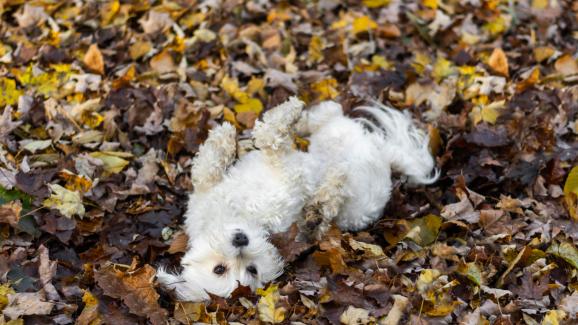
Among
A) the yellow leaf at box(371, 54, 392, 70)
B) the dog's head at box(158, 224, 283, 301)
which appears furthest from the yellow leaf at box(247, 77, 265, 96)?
the dog's head at box(158, 224, 283, 301)

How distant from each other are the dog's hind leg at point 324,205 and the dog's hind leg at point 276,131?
13.1 inches

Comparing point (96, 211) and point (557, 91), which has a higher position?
point (96, 211)

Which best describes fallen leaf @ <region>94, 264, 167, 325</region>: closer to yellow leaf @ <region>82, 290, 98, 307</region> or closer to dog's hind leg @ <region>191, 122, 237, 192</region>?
yellow leaf @ <region>82, 290, 98, 307</region>

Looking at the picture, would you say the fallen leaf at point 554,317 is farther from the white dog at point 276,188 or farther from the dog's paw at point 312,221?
the dog's paw at point 312,221

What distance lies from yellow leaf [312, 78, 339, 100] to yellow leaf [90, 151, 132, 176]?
1.69m

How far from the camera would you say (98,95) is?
550 centimetres

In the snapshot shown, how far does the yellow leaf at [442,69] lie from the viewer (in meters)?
5.92

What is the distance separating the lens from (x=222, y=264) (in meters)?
3.81

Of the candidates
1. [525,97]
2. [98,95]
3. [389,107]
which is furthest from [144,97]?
[525,97]

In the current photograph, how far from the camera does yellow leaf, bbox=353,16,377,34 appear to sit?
250 inches

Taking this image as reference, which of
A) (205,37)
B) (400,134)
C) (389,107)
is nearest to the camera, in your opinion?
(400,134)

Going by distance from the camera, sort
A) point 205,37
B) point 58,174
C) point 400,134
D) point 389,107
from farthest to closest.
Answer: point 205,37, point 389,107, point 400,134, point 58,174

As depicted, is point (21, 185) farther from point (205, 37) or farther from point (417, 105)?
point (417, 105)

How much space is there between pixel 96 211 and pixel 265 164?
1.20 metres
